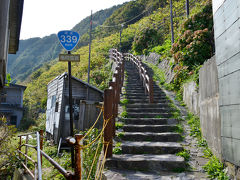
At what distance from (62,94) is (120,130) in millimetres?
6652

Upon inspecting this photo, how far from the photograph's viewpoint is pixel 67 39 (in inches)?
183

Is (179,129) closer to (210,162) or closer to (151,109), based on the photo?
(151,109)

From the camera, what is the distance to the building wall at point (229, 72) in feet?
9.61

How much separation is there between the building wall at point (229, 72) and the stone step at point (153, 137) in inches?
68.9

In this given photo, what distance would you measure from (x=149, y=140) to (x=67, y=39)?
3.06 meters

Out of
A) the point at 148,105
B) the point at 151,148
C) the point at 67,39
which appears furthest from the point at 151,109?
the point at 67,39

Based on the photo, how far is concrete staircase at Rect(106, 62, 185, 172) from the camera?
13.2 feet

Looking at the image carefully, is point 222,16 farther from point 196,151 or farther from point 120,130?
point 120,130

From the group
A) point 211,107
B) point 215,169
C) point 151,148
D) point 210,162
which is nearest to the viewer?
point 215,169

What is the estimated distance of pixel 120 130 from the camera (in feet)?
18.5

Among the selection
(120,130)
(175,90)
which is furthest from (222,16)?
(175,90)

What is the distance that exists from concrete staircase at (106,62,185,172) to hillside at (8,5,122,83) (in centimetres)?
6267

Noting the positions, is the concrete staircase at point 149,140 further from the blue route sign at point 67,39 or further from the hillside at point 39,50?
the hillside at point 39,50

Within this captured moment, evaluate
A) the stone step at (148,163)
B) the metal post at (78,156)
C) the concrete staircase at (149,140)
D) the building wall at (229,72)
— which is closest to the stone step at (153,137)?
the concrete staircase at (149,140)
